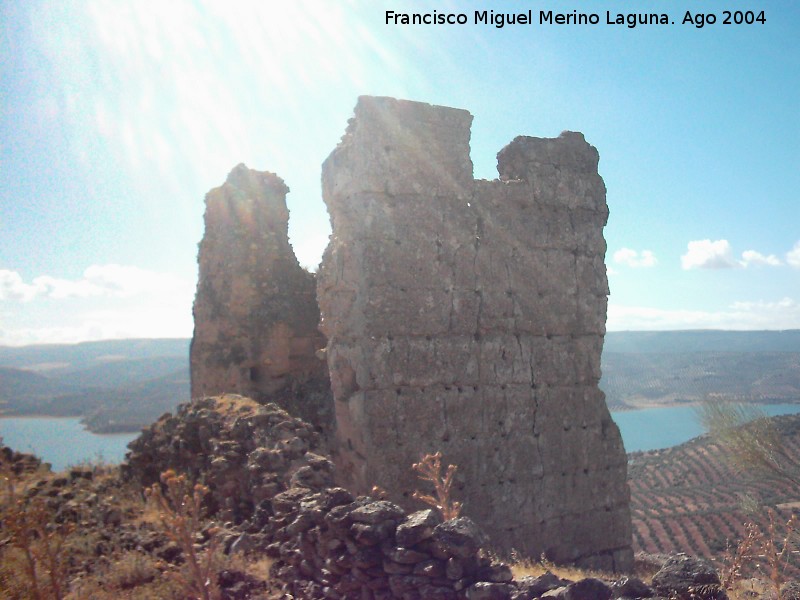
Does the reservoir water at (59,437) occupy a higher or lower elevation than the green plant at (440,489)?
lower

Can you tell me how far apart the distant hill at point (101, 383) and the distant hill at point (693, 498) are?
16.4 meters

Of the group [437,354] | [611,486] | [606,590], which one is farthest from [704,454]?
[606,590]

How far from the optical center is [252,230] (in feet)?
34.9

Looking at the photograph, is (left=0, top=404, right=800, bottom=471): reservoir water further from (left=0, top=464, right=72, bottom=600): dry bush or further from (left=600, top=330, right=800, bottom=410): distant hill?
(left=0, top=464, right=72, bottom=600): dry bush

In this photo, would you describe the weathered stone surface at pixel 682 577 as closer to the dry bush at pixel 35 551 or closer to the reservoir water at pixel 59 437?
the dry bush at pixel 35 551

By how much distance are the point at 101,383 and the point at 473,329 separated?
5863 centimetres

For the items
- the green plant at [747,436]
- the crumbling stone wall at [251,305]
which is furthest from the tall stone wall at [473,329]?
the crumbling stone wall at [251,305]

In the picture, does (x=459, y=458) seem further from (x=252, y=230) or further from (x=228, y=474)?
(x=252, y=230)

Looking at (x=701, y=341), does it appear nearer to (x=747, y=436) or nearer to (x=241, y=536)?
(x=747, y=436)

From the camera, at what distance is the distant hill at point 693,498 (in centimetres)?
1947

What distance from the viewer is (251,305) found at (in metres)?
10.4

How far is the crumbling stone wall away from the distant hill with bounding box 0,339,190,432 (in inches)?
412

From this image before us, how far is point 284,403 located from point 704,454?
31769 millimetres

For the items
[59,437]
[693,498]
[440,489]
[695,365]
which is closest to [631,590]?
[440,489]
